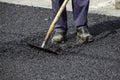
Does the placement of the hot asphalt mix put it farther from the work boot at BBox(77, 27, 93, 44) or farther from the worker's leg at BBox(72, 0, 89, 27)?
the worker's leg at BBox(72, 0, 89, 27)

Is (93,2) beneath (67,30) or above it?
beneath

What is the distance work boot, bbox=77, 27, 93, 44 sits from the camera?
5090 millimetres

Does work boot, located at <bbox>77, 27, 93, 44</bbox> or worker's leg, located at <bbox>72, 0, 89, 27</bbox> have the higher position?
worker's leg, located at <bbox>72, 0, 89, 27</bbox>

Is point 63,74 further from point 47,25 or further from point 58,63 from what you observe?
point 47,25

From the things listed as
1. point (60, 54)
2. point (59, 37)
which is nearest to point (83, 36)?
point (59, 37)

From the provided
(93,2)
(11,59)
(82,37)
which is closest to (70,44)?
(82,37)

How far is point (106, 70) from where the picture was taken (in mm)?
4195

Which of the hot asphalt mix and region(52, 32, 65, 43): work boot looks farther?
region(52, 32, 65, 43): work boot

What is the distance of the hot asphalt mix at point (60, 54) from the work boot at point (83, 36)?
0.08m

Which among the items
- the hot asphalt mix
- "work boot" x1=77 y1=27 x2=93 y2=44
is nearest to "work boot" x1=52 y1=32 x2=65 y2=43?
the hot asphalt mix

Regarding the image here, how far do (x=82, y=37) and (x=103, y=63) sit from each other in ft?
2.62

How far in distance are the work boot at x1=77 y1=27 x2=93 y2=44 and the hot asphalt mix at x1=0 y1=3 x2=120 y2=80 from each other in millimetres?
75

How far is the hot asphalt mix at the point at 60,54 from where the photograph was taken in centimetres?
414

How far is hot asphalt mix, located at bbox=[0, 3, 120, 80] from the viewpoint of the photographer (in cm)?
414
